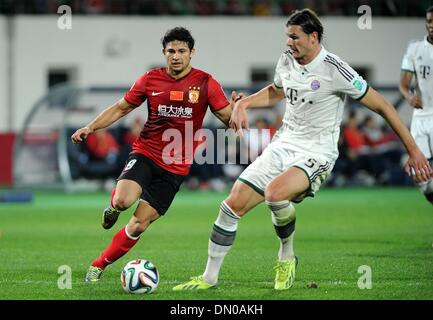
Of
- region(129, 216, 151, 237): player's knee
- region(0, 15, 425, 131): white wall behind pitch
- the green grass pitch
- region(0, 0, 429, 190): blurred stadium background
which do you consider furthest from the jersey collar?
region(0, 15, 425, 131): white wall behind pitch

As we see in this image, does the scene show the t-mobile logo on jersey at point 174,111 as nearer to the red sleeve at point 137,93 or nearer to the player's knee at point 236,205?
the red sleeve at point 137,93

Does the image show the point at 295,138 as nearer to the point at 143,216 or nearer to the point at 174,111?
the point at 174,111

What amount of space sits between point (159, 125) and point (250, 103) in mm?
1141

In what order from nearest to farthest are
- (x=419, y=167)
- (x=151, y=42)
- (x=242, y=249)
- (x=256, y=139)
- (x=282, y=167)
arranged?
(x=419, y=167) → (x=282, y=167) → (x=242, y=249) → (x=256, y=139) → (x=151, y=42)

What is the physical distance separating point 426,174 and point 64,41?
23463 mm

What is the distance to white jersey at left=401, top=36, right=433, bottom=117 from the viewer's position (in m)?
11.5

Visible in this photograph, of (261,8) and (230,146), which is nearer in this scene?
(230,146)

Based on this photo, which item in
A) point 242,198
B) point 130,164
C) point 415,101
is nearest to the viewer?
point 242,198

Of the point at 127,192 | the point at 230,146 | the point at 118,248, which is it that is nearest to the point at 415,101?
the point at 127,192

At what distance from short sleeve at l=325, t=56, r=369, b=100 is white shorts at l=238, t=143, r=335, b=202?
60cm

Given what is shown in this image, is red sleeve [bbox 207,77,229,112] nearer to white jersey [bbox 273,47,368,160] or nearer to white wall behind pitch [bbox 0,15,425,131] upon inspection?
white jersey [bbox 273,47,368,160]

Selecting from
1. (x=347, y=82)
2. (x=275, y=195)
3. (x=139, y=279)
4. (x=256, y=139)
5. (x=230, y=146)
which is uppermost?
(x=347, y=82)

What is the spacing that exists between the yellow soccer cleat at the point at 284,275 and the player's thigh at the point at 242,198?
24.5 inches

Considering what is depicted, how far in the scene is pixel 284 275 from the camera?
26.8 ft
